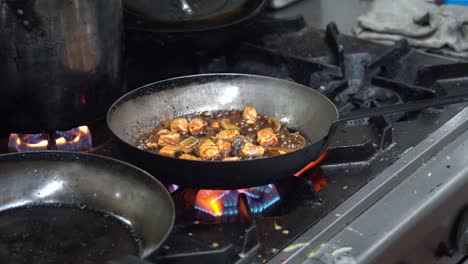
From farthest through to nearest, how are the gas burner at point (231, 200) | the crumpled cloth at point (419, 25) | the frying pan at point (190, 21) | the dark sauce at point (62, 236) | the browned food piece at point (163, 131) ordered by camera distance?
1. the crumpled cloth at point (419, 25)
2. the frying pan at point (190, 21)
3. the browned food piece at point (163, 131)
4. the gas burner at point (231, 200)
5. the dark sauce at point (62, 236)

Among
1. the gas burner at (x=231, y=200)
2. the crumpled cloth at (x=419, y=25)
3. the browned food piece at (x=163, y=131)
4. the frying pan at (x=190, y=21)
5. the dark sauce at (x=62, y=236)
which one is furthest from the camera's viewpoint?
the crumpled cloth at (x=419, y=25)

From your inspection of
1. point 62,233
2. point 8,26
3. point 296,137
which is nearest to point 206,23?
point 296,137

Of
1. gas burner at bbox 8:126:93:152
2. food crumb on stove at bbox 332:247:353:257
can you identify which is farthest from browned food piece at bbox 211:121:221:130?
food crumb on stove at bbox 332:247:353:257

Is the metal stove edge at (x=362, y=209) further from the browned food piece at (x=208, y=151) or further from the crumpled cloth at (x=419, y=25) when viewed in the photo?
the crumpled cloth at (x=419, y=25)

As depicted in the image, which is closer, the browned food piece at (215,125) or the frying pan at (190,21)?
the browned food piece at (215,125)

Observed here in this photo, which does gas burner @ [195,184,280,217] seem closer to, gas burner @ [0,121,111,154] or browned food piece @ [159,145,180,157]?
browned food piece @ [159,145,180,157]

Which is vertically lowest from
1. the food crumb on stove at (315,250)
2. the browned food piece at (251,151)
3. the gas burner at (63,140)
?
the gas burner at (63,140)

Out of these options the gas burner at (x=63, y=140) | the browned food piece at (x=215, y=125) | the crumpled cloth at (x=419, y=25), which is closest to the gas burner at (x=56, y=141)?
the gas burner at (x=63, y=140)

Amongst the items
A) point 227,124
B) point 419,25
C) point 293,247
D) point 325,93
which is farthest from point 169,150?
point 419,25
